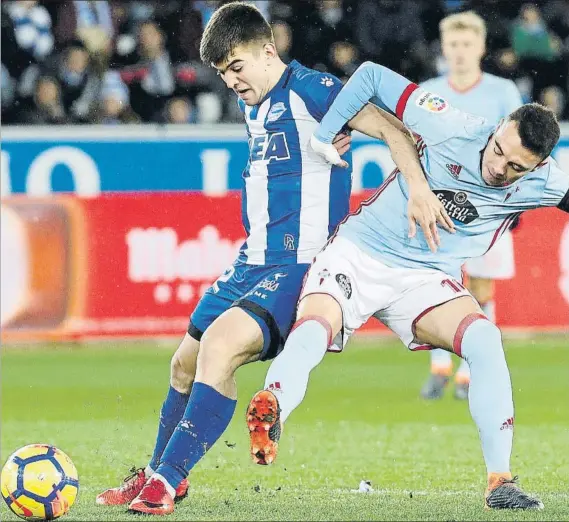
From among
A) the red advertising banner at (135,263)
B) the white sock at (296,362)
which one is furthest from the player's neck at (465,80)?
the white sock at (296,362)

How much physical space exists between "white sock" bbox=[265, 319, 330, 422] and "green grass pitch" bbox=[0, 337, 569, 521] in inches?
19.1

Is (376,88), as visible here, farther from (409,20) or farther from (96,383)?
(409,20)

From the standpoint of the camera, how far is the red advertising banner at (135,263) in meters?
11.6

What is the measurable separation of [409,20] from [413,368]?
14.7 feet

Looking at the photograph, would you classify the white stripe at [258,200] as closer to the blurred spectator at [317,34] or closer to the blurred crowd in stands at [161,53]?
the blurred crowd in stands at [161,53]

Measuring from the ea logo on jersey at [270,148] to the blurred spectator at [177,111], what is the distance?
7887 mm

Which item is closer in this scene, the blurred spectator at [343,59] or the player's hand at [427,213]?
the player's hand at [427,213]

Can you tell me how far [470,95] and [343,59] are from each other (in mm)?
4640

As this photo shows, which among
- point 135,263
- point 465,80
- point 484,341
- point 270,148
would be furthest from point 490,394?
point 135,263

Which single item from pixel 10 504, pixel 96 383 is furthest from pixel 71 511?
pixel 96 383

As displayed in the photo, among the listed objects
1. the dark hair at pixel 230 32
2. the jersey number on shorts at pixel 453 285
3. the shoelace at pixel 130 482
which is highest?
the dark hair at pixel 230 32

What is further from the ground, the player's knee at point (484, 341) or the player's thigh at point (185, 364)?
the player's knee at point (484, 341)

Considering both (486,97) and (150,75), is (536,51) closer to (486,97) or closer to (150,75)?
(150,75)

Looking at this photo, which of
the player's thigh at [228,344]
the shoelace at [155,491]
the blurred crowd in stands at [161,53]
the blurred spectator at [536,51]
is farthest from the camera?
the blurred spectator at [536,51]
